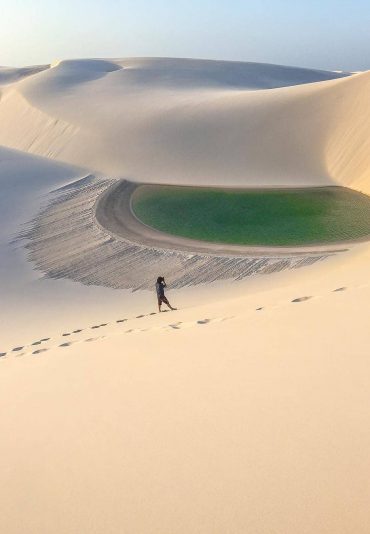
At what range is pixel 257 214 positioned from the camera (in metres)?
20.3

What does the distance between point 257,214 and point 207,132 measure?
A: 13114mm

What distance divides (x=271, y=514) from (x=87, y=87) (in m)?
50.8

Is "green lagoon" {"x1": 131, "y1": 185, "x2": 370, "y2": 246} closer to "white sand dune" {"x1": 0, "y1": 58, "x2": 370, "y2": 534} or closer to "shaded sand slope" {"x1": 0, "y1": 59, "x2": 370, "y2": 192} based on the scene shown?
"shaded sand slope" {"x1": 0, "y1": 59, "x2": 370, "y2": 192}

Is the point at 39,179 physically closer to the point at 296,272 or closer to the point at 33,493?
the point at 296,272

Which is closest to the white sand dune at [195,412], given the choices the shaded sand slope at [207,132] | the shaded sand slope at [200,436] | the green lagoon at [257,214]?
the shaded sand slope at [200,436]

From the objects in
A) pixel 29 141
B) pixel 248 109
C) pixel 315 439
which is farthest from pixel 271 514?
pixel 29 141

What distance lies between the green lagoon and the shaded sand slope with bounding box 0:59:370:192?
1.85 m

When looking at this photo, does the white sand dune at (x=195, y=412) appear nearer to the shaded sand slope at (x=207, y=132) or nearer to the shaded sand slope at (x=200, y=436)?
the shaded sand slope at (x=200, y=436)

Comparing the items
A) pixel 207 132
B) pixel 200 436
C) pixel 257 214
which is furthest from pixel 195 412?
pixel 207 132

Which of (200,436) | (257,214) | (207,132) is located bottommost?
(200,436)

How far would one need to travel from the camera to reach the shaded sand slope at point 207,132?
26.7 meters

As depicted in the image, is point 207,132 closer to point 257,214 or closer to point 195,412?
point 257,214

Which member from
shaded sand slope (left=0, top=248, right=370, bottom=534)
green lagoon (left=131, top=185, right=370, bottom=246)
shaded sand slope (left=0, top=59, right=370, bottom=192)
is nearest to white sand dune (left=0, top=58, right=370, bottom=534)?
shaded sand slope (left=0, top=248, right=370, bottom=534)

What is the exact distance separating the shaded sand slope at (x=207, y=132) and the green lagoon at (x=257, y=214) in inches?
72.9
